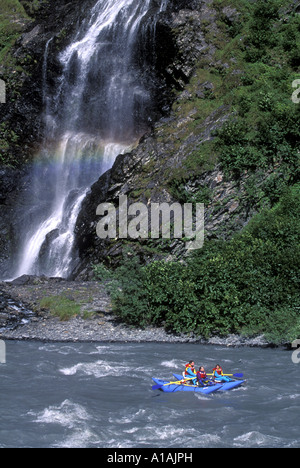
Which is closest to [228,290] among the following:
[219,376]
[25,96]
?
[219,376]

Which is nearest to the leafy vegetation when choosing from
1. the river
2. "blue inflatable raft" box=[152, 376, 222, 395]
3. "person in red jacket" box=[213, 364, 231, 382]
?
the river

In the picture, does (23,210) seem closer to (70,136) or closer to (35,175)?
(35,175)

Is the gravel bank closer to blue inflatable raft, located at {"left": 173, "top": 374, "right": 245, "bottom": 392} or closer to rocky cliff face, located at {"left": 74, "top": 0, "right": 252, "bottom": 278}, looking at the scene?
rocky cliff face, located at {"left": 74, "top": 0, "right": 252, "bottom": 278}

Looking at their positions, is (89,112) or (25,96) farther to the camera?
(25,96)

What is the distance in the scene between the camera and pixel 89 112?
38688 mm

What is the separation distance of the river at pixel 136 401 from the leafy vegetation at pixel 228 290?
1440mm

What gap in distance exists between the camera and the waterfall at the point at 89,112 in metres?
35.6

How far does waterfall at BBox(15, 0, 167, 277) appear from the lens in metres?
35.6

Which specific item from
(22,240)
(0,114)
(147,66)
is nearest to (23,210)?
(22,240)

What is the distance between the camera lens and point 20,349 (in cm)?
2078

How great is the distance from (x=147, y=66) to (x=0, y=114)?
12.1 m

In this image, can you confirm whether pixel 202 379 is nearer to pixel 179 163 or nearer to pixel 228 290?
pixel 228 290

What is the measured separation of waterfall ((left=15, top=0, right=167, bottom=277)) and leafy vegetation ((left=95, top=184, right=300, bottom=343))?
457 inches

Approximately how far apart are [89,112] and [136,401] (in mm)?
27380
